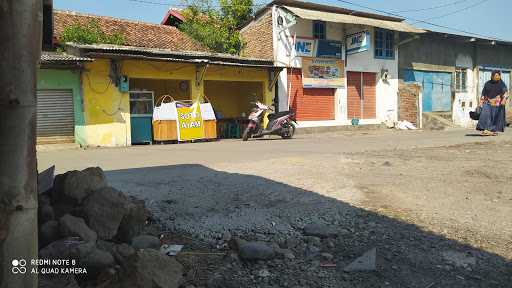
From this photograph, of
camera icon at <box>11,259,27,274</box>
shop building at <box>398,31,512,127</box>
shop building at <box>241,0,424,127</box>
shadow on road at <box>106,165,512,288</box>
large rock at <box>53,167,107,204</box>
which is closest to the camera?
camera icon at <box>11,259,27,274</box>

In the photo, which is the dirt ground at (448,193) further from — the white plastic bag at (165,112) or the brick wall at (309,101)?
the brick wall at (309,101)

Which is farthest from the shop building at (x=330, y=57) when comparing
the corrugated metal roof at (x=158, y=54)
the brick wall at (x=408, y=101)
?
the corrugated metal roof at (x=158, y=54)

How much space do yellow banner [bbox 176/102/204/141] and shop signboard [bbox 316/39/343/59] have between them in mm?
7470

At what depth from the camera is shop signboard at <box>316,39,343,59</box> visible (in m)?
20.3

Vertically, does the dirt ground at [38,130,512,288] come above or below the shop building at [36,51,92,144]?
below

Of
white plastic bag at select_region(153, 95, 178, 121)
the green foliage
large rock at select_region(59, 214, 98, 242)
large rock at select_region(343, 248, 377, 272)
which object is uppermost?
the green foliage

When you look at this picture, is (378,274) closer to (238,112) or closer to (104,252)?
(104,252)

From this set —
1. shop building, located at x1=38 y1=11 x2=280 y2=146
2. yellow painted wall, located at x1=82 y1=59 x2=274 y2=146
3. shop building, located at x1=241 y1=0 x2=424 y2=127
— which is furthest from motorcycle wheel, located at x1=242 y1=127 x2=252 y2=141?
shop building, located at x1=241 y1=0 x2=424 y2=127

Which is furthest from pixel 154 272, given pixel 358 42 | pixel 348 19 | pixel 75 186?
pixel 358 42

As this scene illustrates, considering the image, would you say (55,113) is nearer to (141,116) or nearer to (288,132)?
(141,116)

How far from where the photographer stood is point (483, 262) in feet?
9.58

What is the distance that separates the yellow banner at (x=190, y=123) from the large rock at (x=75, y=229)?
486 inches

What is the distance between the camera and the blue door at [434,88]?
2431 centimetres

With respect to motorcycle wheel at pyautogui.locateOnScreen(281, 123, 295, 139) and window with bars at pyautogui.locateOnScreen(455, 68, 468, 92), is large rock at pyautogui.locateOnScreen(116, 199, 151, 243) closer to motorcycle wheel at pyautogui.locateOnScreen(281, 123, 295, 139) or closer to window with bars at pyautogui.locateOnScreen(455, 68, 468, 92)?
motorcycle wheel at pyautogui.locateOnScreen(281, 123, 295, 139)
